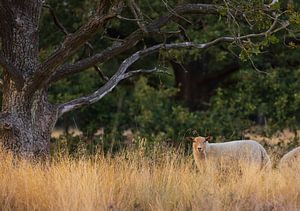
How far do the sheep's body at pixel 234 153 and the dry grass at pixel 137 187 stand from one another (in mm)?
1520

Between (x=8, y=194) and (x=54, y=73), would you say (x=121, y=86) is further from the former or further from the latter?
(x=8, y=194)

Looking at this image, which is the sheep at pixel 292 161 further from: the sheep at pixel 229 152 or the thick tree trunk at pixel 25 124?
the thick tree trunk at pixel 25 124

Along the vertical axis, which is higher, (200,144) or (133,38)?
(133,38)

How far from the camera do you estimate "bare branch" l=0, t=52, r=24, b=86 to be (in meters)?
10.7

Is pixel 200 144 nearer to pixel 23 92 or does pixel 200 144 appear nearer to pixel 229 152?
pixel 229 152

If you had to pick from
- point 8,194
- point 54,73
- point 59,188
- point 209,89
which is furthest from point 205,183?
point 209,89

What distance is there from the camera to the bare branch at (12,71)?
35.1ft

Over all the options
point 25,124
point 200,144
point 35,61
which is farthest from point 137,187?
point 35,61

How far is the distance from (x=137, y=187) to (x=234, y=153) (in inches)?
136

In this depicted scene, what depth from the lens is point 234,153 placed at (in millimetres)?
12133

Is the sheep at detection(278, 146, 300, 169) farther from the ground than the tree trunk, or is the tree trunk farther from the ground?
the tree trunk

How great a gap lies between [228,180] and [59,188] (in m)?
2.72

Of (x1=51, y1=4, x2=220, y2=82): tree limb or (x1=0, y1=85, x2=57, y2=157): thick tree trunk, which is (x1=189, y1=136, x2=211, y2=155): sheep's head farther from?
(x1=0, y1=85, x2=57, y2=157): thick tree trunk

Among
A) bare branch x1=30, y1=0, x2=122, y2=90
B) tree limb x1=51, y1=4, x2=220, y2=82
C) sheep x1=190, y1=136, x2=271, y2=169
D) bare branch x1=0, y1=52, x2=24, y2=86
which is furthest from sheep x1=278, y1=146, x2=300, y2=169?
bare branch x1=0, y1=52, x2=24, y2=86
